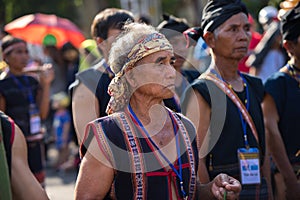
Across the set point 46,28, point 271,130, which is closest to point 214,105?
point 271,130

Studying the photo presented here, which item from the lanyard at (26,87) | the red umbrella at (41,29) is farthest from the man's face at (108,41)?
the red umbrella at (41,29)

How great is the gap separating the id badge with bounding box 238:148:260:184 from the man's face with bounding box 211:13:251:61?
0.74 metres

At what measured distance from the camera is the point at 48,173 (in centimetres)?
1246

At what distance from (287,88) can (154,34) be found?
205 cm

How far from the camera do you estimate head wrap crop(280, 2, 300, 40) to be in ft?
18.1

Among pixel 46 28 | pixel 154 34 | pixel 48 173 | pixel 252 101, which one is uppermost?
pixel 154 34

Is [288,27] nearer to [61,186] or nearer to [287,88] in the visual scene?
[287,88]

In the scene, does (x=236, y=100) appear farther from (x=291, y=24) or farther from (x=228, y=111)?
(x=291, y=24)

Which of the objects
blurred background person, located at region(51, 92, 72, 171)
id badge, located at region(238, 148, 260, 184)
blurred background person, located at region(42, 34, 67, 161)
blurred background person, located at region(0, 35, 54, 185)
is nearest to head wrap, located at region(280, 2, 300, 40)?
id badge, located at region(238, 148, 260, 184)

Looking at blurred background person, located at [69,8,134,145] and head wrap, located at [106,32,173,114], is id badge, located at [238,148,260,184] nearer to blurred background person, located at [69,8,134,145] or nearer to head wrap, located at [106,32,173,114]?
blurred background person, located at [69,8,134,145]

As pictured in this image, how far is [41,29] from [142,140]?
28.9 ft

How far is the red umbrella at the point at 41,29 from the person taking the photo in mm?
11688

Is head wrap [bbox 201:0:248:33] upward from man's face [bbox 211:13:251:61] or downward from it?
upward

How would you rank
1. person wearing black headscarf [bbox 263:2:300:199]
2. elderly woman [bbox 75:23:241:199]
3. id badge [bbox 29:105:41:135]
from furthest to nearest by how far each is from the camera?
id badge [bbox 29:105:41:135] → person wearing black headscarf [bbox 263:2:300:199] → elderly woman [bbox 75:23:241:199]
